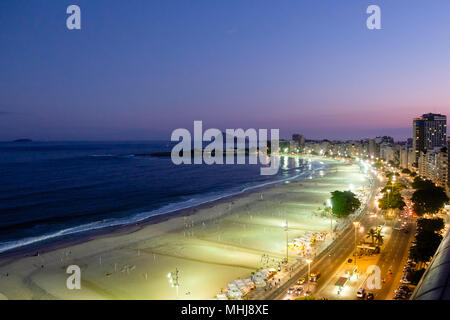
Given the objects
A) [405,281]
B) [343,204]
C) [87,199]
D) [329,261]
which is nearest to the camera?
[405,281]

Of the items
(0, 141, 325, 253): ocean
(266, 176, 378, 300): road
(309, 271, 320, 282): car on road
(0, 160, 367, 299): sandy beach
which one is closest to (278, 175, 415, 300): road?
(266, 176, 378, 300): road

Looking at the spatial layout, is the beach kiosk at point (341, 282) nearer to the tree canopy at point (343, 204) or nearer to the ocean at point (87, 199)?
the tree canopy at point (343, 204)

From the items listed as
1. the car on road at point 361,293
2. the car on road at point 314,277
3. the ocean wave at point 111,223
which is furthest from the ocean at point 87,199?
the car on road at point 361,293

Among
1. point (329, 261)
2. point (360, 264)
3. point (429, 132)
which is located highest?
point (429, 132)

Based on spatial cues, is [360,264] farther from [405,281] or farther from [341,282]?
[341,282]

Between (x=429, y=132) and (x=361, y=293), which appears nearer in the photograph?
(x=361, y=293)

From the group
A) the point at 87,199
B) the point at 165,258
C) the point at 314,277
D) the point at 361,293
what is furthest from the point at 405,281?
the point at 87,199

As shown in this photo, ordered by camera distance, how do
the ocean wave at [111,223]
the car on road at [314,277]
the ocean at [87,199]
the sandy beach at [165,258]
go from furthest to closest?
the ocean at [87,199] < the ocean wave at [111,223] < the sandy beach at [165,258] < the car on road at [314,277]

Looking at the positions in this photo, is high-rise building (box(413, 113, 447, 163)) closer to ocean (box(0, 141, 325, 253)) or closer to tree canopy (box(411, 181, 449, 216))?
ocean (box(0, 141, 325, 253))
